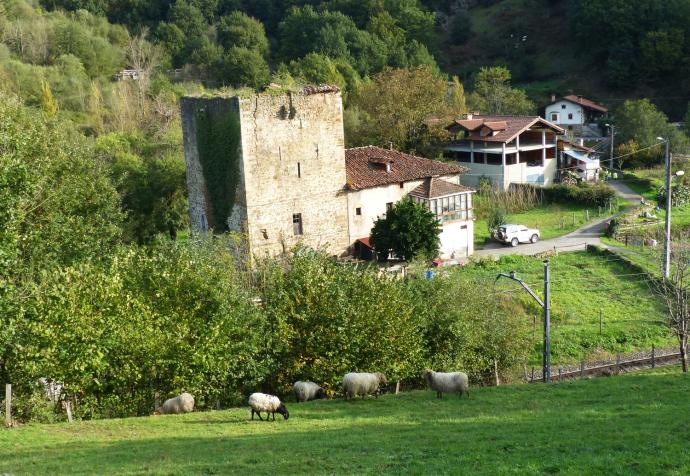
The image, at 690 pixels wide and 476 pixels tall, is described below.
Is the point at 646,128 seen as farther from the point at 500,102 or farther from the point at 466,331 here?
the point at 466,331

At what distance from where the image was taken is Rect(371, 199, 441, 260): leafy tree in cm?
4053

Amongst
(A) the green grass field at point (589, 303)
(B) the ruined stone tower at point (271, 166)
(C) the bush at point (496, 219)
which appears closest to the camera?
(A) the green grass field at point (589, 303)

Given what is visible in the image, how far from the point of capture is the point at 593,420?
1808 cm

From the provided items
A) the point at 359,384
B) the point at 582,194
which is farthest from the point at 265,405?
the point at 582,194

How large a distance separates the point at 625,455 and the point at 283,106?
1153 inches

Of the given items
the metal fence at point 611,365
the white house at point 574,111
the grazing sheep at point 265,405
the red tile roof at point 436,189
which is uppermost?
the white house at point 574,111

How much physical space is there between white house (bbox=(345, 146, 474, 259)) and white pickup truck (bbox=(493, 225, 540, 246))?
2225mm

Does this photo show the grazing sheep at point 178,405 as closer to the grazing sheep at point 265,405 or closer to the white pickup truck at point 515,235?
the grazing sheep at point 265,405

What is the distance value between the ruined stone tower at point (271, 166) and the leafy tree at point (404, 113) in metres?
16.3

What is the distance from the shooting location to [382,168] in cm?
4556

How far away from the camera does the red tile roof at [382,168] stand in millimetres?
44281

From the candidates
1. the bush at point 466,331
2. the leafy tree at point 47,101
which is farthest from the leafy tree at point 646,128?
the leafy tree at point 47,101

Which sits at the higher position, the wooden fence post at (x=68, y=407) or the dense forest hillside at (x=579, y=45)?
the dense forest hillside at (x=579, y=45)

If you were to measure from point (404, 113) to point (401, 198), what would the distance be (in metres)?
15.2
